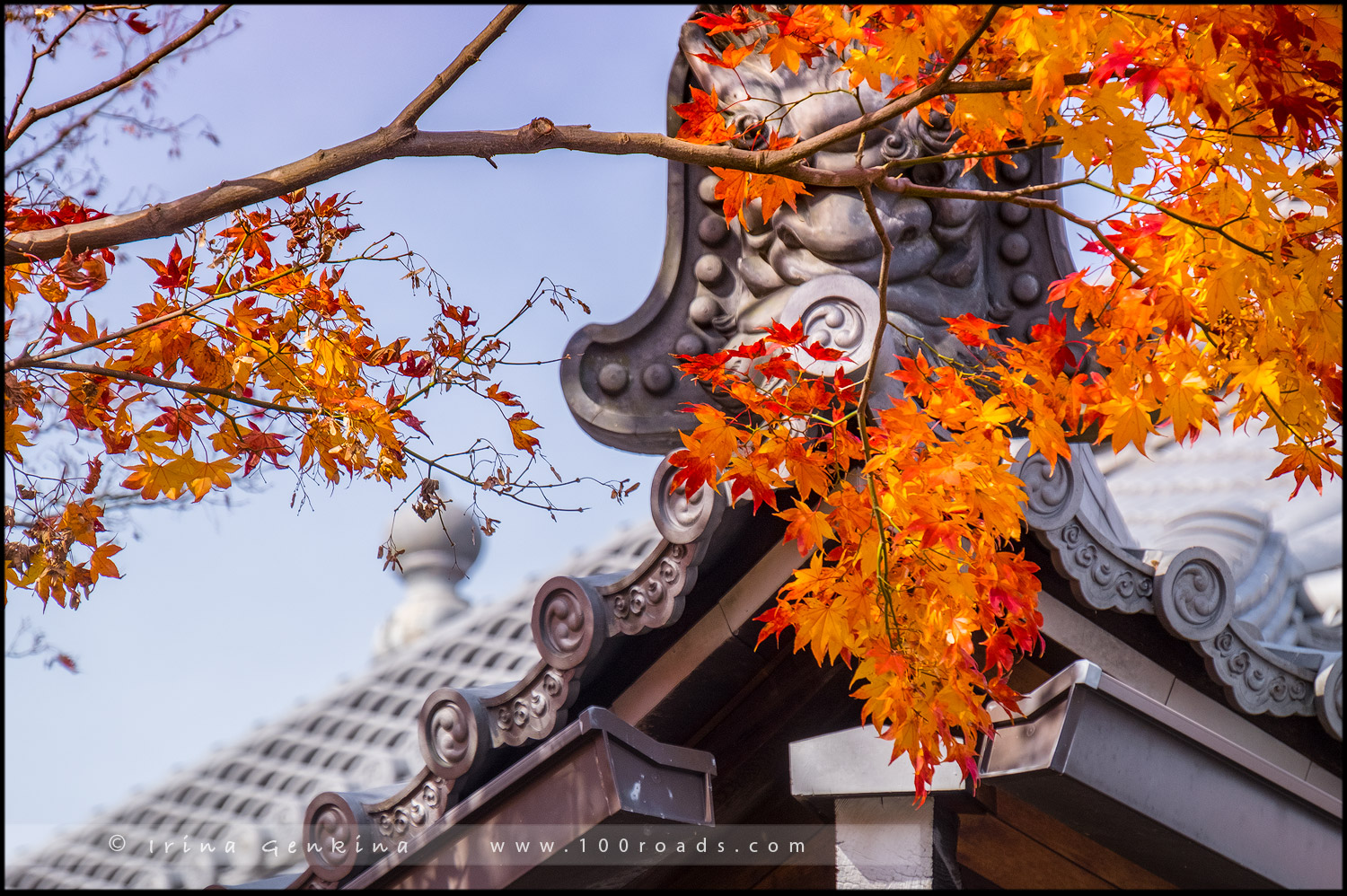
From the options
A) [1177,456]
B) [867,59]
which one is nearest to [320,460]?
[867,59]

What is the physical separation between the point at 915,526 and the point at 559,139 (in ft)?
3.23

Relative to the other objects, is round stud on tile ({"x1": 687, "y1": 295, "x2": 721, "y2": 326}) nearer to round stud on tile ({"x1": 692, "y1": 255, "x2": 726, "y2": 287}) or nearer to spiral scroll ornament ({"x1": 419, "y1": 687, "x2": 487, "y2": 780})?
round stud on tile ({"x1": 692, "y1": 255, "x2": 726, "y2": 287})

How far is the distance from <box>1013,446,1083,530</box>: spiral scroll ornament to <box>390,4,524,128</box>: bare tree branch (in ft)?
5.15

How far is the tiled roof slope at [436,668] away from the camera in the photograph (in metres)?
4.86

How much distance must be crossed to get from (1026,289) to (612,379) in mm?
1289

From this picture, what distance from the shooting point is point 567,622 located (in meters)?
2.86

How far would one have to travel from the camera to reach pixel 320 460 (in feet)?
7.51

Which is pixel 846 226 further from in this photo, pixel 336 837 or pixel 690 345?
pixel 336 837

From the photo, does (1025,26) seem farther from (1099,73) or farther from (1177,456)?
(1177,456)

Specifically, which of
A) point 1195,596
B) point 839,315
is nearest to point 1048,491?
point 1195,596

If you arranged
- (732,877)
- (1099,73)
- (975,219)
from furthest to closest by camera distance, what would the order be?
(732,877)
(975,219)
(1099,73)

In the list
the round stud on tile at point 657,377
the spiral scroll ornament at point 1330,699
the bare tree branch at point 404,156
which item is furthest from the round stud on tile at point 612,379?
the spiral scroll ornament at point 1330,699

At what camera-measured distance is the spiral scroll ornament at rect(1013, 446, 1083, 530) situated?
9.24 feet

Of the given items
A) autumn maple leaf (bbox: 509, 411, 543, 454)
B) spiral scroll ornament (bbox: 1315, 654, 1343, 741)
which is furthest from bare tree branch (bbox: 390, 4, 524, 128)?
spiral scroll ornament (bbox: 1315, 654, 1343, 741)
